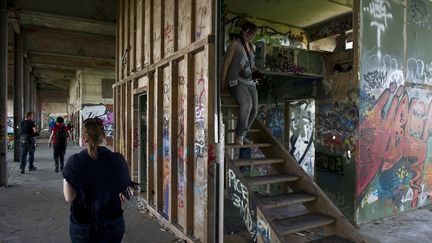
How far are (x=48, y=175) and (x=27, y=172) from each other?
43.1 inches

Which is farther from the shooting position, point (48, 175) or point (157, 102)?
point (48, 175)

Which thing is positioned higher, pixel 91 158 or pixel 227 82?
pixel 227 82

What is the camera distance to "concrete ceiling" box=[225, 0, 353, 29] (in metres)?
8.51

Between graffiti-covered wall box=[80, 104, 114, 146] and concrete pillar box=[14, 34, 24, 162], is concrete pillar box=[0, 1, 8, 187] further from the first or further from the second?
graffiti-covered wall box=[80, 104, 114, 146]

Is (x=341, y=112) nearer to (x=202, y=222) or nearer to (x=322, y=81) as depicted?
(x=322, y=81)

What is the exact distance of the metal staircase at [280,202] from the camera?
4102 mm

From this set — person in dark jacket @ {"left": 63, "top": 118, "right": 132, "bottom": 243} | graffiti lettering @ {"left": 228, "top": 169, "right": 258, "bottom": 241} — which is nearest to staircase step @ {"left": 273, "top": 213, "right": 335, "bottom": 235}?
graffiti lettering @ {"left": 228, "top": 169, "right": 258, "bottom": 241}

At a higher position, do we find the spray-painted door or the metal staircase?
the spray-painted door

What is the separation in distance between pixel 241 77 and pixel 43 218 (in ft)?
14.4

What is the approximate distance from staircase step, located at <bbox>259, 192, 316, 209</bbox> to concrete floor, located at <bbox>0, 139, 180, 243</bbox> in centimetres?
159

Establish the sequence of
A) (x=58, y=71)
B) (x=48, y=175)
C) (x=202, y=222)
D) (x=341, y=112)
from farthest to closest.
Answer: (x=58, y=71) → (x=48, y=175) → (x=341, y=112) → (x=202, y=222)

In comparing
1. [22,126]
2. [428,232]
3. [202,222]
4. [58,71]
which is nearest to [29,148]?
[22,126]

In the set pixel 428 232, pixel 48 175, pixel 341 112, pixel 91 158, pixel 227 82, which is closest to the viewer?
pixel 91 158

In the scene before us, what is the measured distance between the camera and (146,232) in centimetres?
528
